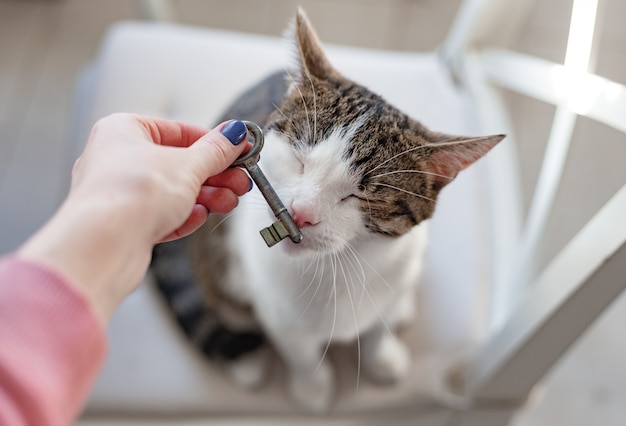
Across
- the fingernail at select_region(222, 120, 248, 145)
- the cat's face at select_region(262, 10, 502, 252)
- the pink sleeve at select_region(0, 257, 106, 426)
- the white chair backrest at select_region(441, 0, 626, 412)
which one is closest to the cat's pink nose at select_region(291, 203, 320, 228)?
the cat's face at select_region(262, 10, 502, 252)

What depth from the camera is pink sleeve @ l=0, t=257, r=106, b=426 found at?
415mm

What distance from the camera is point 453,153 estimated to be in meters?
0.71

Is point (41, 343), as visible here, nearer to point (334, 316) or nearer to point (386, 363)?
point (334, 316)

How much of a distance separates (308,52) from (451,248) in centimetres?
53

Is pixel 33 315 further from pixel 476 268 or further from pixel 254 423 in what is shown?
pixel 476 268

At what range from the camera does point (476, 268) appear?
3.59 feet

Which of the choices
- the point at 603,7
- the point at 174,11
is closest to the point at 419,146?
the point at 603,7

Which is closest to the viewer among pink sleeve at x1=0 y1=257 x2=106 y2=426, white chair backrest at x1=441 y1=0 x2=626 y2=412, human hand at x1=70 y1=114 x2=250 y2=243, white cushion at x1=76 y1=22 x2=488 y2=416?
pink sleeve at x1=0 y1=257 x2=106 y2=426

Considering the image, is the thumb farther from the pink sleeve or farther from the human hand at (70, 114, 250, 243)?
the pink sleeve

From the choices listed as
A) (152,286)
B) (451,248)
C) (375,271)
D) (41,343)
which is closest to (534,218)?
(451,248)

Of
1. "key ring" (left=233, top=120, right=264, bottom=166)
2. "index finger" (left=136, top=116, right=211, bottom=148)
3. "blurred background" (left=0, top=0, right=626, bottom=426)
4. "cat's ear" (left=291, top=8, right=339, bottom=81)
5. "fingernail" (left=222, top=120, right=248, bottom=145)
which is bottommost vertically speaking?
"blurred background" (left=0, top=0, right=626, bottom=426)

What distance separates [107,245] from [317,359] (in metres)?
0.61

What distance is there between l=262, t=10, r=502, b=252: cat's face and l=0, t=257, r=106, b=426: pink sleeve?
0.28 m

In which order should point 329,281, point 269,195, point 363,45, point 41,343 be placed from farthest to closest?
point 363,45, point 329,281, point 269,195, point 41,343
